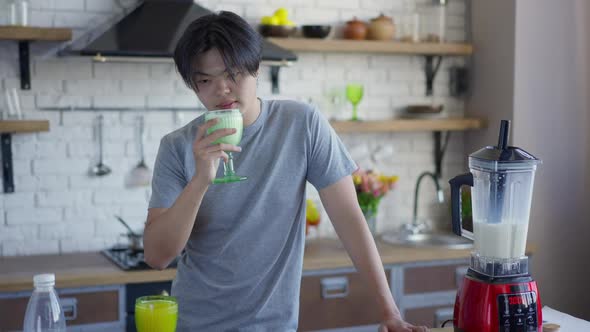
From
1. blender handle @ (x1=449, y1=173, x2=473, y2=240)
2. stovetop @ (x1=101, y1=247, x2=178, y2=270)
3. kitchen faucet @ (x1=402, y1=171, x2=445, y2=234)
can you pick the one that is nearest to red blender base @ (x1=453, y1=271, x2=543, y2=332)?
blender handle @ (x1=449, y1=173, x2=473, y2=240)

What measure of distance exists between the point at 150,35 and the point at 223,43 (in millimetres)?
1656

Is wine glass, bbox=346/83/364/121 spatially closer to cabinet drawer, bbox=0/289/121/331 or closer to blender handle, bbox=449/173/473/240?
cabinet drawer, bbox=0/289/121/331

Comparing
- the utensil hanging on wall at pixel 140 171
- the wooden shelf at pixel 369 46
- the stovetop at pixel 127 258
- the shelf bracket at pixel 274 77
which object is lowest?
the stovetop at pixel 127 258

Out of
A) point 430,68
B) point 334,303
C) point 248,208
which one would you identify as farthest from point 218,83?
point 430,68

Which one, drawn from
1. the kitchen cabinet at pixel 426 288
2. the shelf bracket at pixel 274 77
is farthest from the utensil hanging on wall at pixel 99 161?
the kitchen cabinet at pixel 426 288

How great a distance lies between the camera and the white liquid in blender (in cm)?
198

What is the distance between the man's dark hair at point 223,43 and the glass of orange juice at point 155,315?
54 cm

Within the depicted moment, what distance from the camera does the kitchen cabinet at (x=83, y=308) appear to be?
10.5 feet

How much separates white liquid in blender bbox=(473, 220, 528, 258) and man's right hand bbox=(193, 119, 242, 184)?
2.15ft

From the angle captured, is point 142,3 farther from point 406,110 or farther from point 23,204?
point 406,110

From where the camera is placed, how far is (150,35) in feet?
11.4

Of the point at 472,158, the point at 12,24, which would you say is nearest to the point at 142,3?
the point at 12,24

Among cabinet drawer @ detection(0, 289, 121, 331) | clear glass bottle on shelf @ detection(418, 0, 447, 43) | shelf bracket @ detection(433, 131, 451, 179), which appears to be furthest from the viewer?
shelf bracket @ detection(433, 131, 451, 179)

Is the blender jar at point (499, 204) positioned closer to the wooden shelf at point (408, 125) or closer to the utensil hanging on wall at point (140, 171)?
the wooden shelf at point (408, 125)
